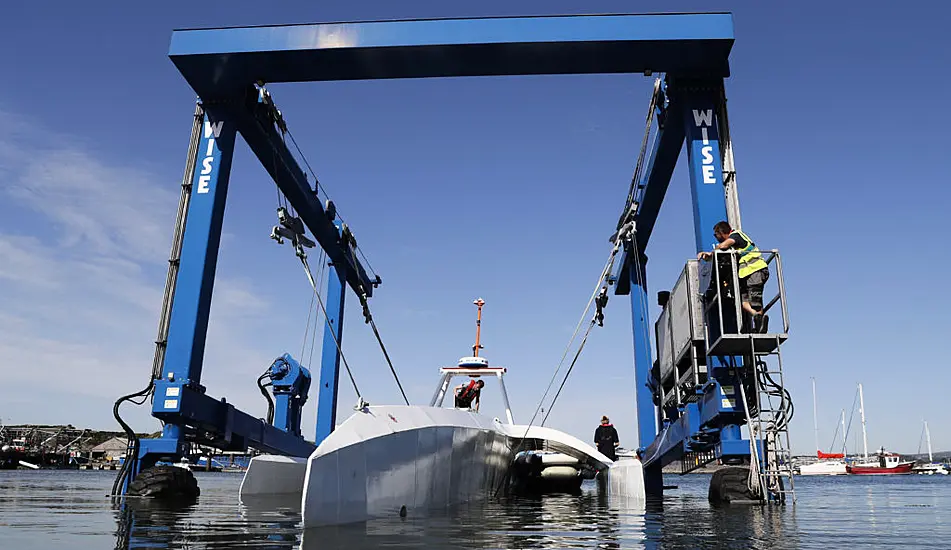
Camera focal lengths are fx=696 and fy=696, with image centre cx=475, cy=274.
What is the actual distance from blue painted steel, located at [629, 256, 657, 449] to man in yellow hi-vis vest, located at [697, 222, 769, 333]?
7.89m

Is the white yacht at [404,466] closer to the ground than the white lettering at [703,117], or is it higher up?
closer to the ground

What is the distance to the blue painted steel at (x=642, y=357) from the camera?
1641cm


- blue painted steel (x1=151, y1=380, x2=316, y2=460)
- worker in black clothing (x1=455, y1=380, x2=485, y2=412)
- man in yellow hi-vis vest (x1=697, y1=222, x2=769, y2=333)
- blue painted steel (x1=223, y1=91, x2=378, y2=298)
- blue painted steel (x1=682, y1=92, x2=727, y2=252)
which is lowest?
blue painted steel (x1=151, y1=380, x2=316, y2=460)

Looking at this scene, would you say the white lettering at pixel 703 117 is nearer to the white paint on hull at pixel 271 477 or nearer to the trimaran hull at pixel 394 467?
the trimaran hull at pixel 394 467

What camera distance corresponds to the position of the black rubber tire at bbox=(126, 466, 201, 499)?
32.0 ft

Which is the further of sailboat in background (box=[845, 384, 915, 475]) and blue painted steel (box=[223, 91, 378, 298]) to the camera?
sailboat in background (box=[845, 384, 915, 475])

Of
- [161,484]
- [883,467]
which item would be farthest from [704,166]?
[883,467]

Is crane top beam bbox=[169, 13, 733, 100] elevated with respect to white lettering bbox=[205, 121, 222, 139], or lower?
elevated

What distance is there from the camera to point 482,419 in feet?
35.3

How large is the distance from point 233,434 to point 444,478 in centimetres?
517

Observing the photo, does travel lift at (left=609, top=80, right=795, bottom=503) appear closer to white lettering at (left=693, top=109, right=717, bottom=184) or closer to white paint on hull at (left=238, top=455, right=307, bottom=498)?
white lettering at (left=693, top=109, right=717, bottom=184)

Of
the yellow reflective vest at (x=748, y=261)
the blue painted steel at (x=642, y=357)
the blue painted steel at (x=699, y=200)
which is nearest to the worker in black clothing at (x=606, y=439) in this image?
the blue painted steel at (x=642, y=357)

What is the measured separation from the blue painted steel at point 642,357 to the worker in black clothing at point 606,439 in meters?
0.77

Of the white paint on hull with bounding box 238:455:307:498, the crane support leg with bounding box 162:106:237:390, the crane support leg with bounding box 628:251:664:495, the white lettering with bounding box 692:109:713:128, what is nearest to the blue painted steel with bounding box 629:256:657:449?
the crane support leg with bounding box 628:251:664:495
